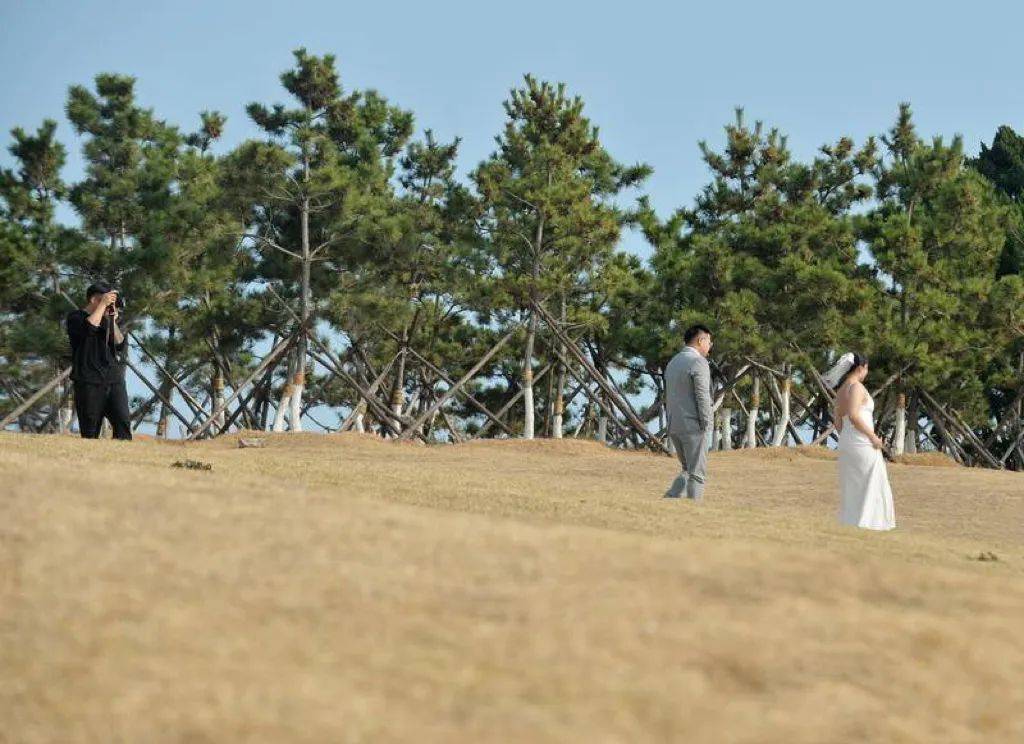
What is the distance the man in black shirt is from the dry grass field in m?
7.20

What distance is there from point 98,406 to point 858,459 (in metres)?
7.50

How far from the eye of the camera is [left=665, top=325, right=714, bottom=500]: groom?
41.4 feet

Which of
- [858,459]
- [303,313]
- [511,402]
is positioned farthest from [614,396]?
[858,459]

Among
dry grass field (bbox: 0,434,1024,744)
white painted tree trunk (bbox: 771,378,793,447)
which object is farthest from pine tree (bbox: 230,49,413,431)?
dry grass field (bbox: 0,434,1024,744)

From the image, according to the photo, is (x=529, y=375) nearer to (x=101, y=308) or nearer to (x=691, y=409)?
(x=101, y=308)

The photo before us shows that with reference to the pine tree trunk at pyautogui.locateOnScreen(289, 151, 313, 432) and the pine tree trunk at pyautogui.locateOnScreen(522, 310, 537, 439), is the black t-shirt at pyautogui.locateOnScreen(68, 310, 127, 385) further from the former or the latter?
the pine tree trunk at pyautogui.locateOnScreen(522, 310, 537, 439)

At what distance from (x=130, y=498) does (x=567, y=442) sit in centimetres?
2098

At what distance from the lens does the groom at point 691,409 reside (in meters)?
12.6

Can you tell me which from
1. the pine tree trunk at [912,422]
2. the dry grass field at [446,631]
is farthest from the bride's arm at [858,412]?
the pine tree trunk at [912,422]

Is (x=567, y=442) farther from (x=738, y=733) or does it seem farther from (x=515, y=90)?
(x=738, y=733)

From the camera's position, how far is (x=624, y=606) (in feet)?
18.2

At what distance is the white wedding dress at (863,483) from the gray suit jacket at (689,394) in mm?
1240

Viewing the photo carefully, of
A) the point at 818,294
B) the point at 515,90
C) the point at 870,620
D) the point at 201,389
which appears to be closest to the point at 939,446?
→ the point at 818,294

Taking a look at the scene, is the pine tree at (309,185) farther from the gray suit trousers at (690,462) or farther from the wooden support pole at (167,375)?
the gray suit trousers at (690,462)
